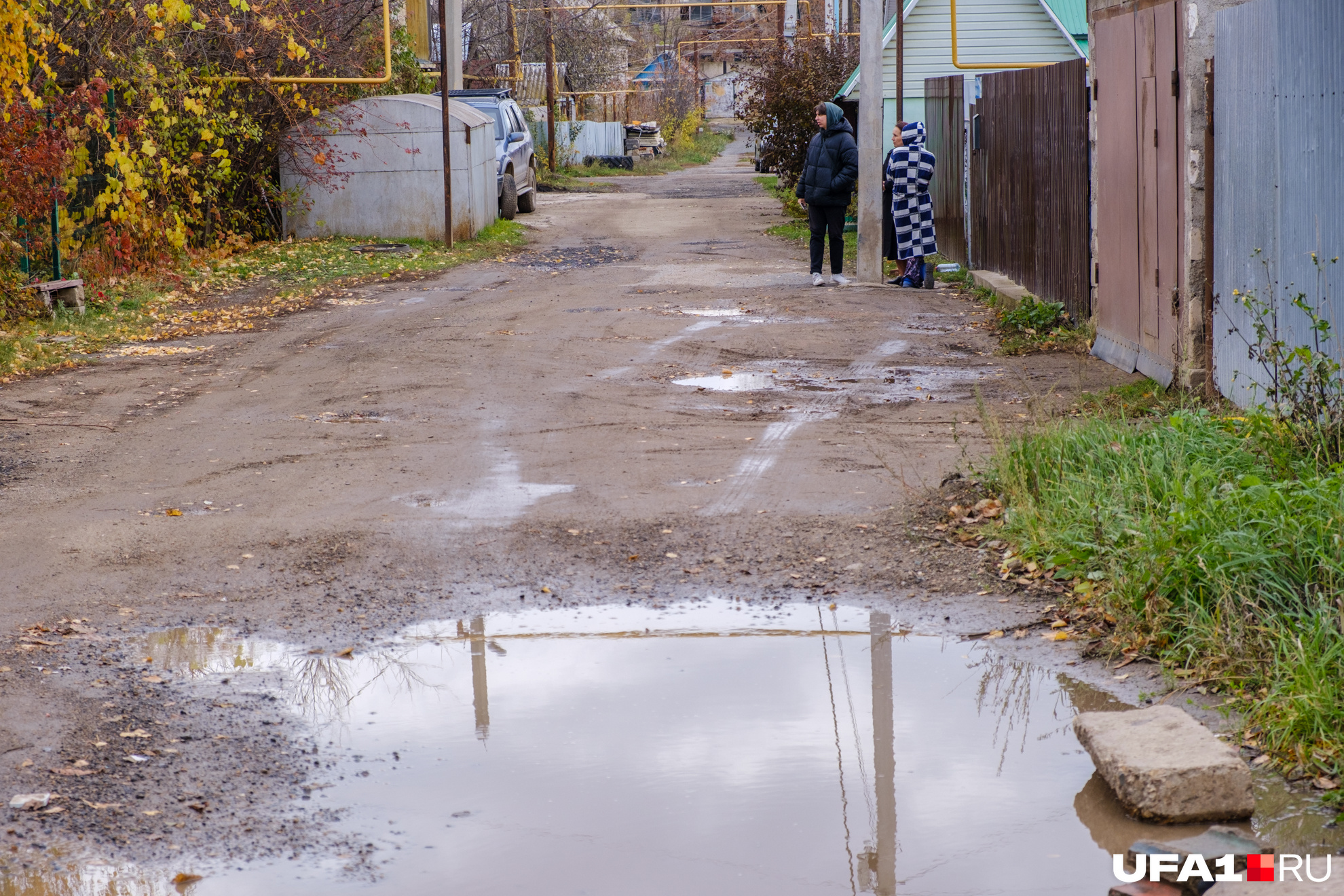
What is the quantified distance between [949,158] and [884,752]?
1302cm

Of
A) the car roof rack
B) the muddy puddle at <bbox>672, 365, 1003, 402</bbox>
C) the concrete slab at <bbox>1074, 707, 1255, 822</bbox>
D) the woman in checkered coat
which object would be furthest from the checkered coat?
the concrete slab at <bbox>1074, 707, 1255, 822</bbox>

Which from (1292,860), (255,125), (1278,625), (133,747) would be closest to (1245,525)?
(1278,625)

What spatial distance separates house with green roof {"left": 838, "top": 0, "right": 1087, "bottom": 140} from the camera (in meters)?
22.0

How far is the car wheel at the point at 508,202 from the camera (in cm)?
2255

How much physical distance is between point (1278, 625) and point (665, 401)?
496 centimetres

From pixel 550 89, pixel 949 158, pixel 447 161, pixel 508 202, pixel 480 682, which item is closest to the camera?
pixel 480 682

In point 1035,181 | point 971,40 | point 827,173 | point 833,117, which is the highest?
point 971,40

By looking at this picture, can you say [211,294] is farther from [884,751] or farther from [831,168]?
[884,751]

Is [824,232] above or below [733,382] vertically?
above

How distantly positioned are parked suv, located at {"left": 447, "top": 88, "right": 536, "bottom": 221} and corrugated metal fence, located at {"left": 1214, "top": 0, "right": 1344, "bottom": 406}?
15.8 metres

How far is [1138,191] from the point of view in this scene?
853 cm

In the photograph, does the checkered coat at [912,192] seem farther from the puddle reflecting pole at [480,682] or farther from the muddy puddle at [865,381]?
the puddle reflecting pole at [480,682]

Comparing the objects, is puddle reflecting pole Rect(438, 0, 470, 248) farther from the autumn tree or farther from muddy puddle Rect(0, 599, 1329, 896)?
muddy puddle Rect(0, 599, 1329, 896)

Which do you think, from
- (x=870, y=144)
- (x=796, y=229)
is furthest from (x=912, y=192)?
(x=796, y=229)
